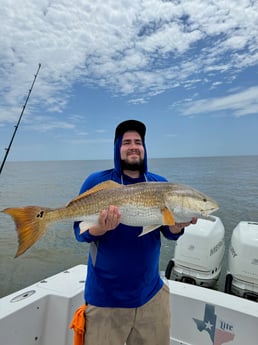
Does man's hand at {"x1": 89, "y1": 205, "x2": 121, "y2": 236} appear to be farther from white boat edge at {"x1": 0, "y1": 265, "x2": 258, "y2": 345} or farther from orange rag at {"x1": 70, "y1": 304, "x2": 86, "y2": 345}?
white boat edge at {"x1": 0, "y1": 265, "x2": 258, "y2": 345}

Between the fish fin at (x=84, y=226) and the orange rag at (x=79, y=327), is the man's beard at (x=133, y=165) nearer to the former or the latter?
the fish fin at (x=84, y=226)

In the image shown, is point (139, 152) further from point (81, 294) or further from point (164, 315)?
point (81, 294)

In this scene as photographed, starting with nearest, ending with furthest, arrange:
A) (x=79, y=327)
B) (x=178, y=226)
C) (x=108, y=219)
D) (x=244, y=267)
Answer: (x=108, y=219) → (x=79, y=327) → (x=178, y=226) → (x=244, y=267)

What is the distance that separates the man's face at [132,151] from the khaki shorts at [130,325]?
1.21 meters

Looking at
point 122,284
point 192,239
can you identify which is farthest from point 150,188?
point 192,239

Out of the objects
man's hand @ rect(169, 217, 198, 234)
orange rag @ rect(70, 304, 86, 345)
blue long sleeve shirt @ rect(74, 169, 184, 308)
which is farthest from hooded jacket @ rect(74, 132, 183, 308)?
man's hand @ rect(169, 217, 198, 234)

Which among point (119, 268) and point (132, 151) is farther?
point (132, 151)

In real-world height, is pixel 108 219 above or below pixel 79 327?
above

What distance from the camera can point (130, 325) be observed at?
7.40 ft

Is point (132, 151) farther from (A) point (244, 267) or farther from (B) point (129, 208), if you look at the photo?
(A) point (244, 267)

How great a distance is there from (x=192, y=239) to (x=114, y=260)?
2787 mm

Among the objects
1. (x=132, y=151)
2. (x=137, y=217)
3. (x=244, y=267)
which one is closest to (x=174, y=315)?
(x=244, y=267)

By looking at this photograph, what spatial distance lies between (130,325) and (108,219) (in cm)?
99

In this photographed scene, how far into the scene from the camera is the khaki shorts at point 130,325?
2.21 m
